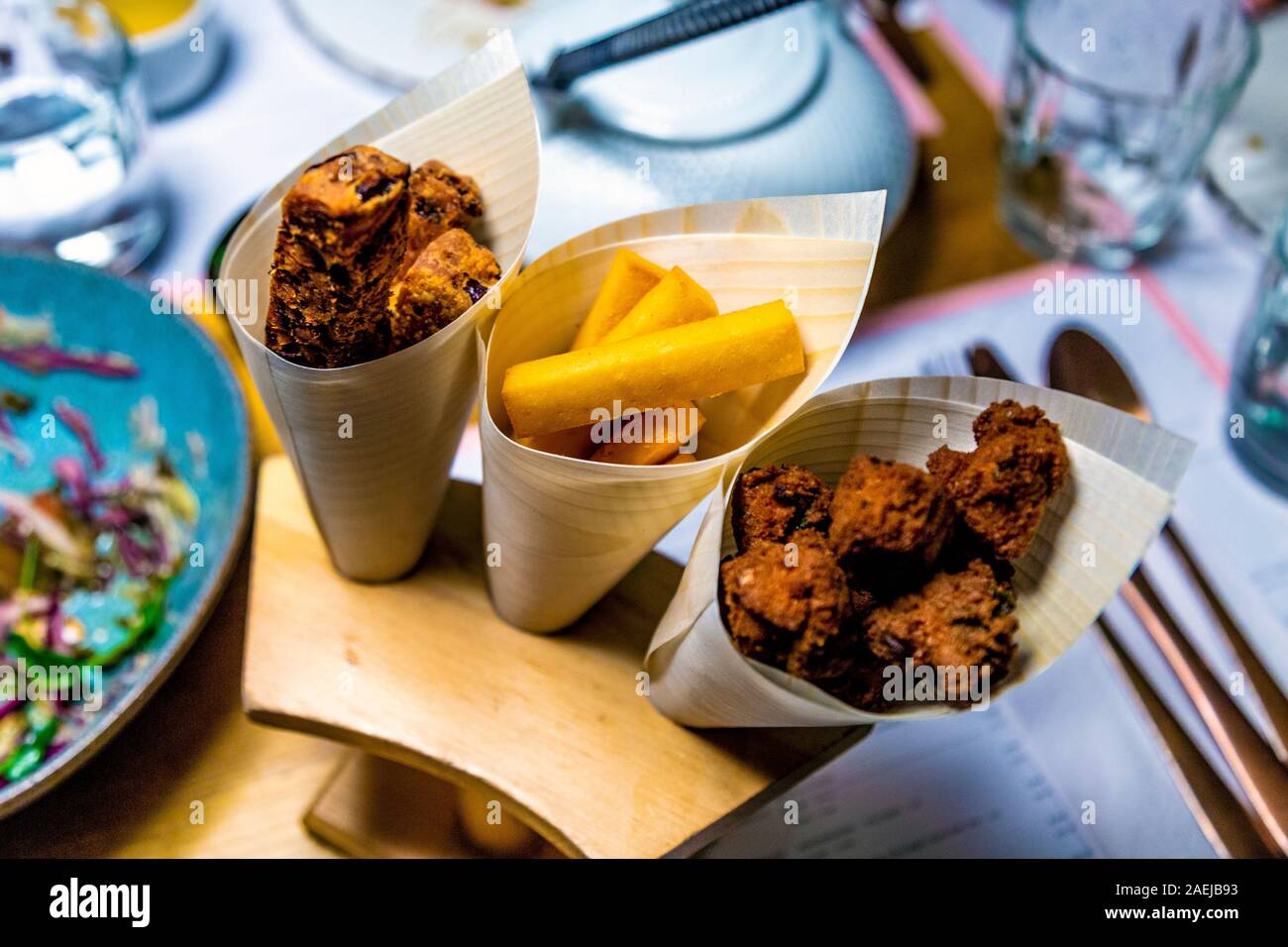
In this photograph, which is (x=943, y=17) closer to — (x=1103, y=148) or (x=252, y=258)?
(x=1103, y=148)

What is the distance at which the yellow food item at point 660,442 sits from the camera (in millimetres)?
507

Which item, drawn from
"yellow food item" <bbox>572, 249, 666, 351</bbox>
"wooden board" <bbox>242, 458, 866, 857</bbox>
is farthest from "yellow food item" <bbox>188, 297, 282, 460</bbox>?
"yellow food item" <bbox>572, 249, 666, 351</bbox>

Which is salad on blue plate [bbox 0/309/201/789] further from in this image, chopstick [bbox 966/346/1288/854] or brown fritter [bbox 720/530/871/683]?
chopstick [bbox 966/346/1288/854]

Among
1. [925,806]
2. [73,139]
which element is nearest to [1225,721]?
[925,806]

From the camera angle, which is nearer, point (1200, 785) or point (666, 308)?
point (666, 308)

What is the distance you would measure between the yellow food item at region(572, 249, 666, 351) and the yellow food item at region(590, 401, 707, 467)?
0.17 ft

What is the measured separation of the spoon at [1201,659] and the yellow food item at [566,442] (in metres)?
0.52

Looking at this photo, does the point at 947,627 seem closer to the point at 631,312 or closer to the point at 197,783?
the point at 631,312

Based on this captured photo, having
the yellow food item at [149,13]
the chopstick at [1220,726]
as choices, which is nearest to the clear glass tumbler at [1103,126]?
the chopstick at [1220,726]

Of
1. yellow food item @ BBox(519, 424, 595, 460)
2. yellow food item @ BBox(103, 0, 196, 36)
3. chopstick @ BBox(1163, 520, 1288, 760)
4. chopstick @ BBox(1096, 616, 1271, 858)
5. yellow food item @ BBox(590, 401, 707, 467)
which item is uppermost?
yellow food item @ BBox(590, 401, 707, 467)

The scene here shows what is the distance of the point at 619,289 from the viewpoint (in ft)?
1.69

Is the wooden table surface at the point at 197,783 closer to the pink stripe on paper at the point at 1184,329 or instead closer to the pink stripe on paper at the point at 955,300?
the pink stripe on paper at the point at 955,300

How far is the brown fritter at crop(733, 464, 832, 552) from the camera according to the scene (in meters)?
0.47

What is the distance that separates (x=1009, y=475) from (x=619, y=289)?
20 cm
